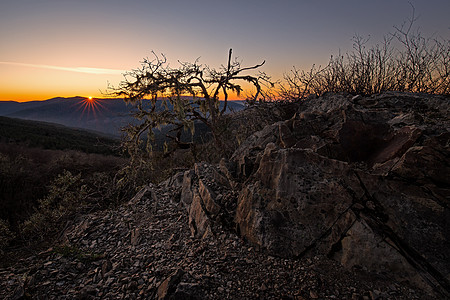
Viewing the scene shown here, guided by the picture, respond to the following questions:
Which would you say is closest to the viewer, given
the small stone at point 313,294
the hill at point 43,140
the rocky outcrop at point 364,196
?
the small stone at point 313,294

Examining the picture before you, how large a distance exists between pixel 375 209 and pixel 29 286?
5818mm

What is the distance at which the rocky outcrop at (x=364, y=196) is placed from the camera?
3122 mm

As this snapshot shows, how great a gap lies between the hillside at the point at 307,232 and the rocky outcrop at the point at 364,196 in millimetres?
14

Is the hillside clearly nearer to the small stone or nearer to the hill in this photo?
the small stone

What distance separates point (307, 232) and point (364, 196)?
105 centimetres

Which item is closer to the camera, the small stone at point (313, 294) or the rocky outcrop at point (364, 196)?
the small stone at point (313, 294)

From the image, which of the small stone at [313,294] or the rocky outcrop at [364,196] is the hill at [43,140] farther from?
the small stone at [313,294]

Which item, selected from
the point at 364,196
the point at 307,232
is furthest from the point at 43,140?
the point at 364,196

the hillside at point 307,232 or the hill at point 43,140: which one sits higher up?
the hillside at point 307,232

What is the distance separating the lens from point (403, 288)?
289 centimetres

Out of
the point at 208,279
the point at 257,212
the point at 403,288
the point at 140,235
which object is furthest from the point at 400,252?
the point at 140,235

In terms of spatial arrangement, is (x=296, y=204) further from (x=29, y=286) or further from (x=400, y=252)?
(x=29, y=286)

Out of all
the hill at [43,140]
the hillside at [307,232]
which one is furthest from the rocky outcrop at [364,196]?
the hill at [43,140]

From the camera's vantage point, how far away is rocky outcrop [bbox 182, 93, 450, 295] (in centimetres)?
312
